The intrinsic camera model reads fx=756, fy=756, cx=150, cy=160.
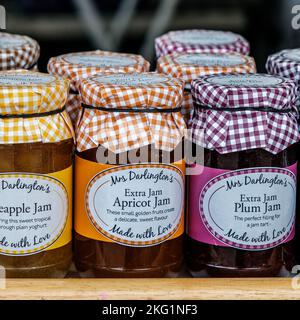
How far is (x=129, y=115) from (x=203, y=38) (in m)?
0.40

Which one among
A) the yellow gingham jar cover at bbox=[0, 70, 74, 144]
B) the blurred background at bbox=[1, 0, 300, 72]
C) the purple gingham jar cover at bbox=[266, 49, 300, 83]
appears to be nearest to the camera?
the yellow gingham jar cover at bbox=[0, 70, 74, 144]

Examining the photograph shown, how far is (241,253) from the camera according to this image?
882 millimetres

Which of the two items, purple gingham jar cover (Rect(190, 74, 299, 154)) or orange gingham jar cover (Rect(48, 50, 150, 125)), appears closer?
purple gingham jar cover (Rect(190, 74, 299, 154))

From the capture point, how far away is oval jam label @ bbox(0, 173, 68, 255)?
82 cm

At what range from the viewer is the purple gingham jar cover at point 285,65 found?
956mm

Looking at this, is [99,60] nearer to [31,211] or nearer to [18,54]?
[18,54]

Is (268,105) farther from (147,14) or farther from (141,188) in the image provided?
(147,14)

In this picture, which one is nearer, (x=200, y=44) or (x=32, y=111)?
(x=32, y=111)

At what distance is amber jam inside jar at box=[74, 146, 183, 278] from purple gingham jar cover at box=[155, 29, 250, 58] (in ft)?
1.03

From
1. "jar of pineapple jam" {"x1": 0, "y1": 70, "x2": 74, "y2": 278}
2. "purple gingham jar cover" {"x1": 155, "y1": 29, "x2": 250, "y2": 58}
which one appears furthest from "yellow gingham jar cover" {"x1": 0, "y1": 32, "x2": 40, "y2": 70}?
"purple gingham jar cover" {"x1": 155, "y1": 29, "x2": 250, "y2": 58}

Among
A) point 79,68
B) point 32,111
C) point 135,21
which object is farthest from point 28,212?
point 135,21

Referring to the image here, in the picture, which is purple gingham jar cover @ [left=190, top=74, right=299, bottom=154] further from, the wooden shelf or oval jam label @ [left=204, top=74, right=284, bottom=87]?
the wooden shelf

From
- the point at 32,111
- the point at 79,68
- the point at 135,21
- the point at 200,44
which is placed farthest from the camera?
the point at 135,21

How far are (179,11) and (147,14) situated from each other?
12 cm
